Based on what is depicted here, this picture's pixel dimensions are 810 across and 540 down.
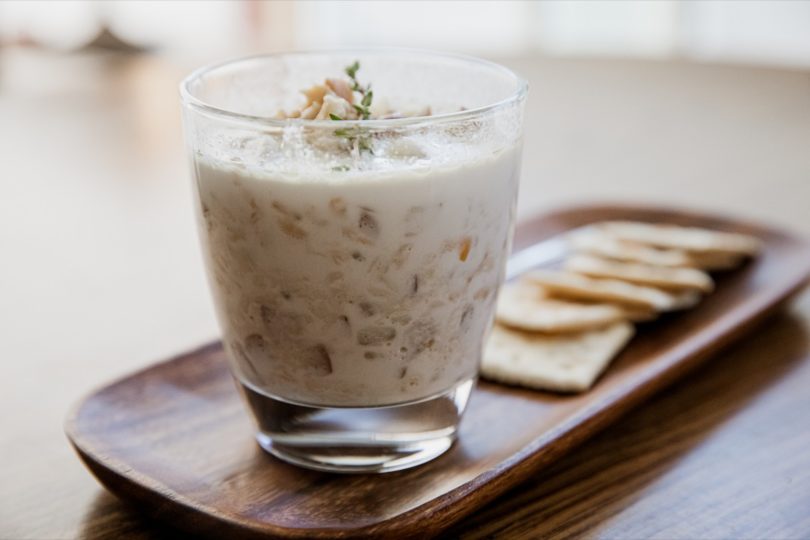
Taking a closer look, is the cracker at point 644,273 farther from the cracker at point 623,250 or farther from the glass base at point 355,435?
the glass base at point 355,435

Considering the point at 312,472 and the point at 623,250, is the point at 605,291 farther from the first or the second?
the point at 312,472

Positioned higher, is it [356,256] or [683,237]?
[356,256]

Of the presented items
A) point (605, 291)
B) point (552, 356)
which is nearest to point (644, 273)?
point (605, 291)

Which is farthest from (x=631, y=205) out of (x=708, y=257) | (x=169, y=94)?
(x=169, y=94)

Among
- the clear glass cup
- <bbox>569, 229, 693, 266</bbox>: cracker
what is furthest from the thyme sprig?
<bbox>569, 229, 693, 266</bbox>: cracker

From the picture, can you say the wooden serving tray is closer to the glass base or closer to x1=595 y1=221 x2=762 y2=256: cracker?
the glass base

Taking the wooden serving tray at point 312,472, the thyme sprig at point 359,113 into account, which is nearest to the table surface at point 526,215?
the wooden serving tray at point 312,472

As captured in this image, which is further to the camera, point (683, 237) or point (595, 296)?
point (683, 237)
